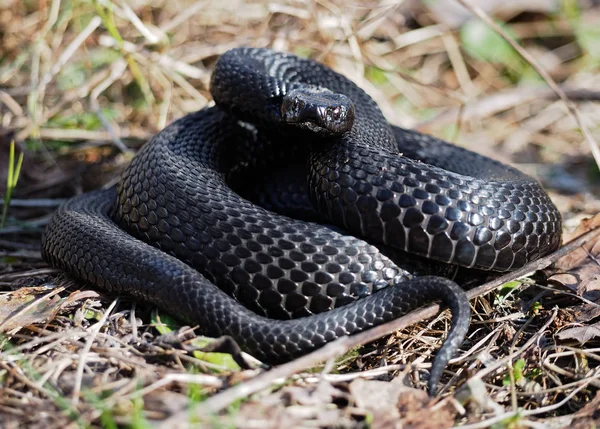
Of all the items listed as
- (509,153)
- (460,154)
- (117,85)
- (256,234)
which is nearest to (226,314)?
(256,234)

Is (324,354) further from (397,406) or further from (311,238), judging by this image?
(311,238)

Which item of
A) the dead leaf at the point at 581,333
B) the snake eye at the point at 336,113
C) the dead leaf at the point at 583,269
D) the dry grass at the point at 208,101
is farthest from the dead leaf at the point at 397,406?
the snake eye at the point at 336,113

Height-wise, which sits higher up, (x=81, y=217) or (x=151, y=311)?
(x=81, y=217)

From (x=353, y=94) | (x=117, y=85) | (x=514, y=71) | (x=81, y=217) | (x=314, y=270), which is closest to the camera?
(x=314, y=270)

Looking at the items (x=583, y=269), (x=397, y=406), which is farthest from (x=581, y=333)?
(x=397, y=406)

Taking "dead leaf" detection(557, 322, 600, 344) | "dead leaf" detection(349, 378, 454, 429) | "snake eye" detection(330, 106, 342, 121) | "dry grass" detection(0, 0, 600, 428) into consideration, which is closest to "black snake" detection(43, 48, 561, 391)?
"snake eye" detection(330, 106, 342, 121)

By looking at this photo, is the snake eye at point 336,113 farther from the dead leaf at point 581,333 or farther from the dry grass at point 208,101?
the dead leaf at point 581,333

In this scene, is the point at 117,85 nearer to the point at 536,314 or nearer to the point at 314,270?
the point at 314,270
